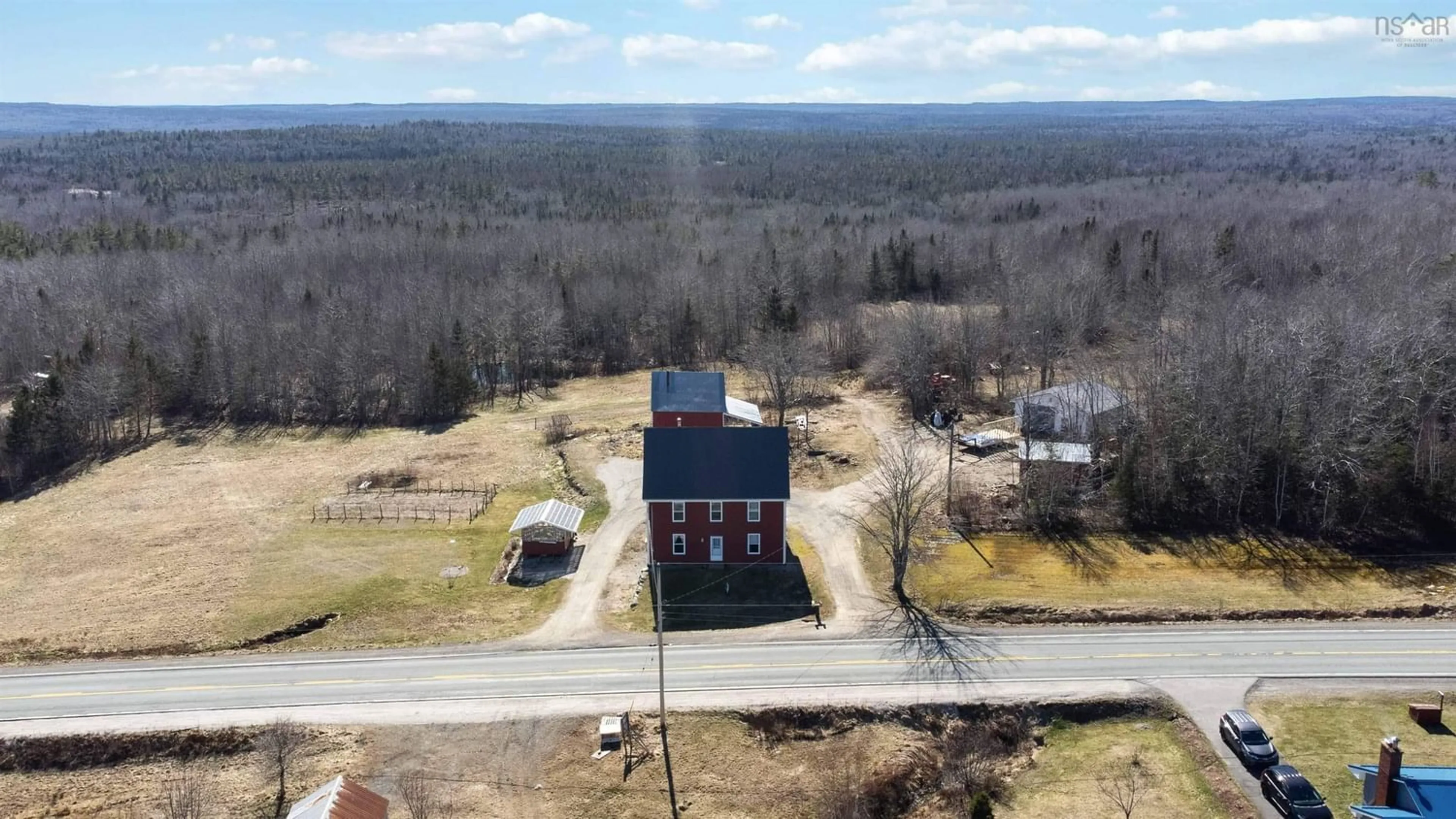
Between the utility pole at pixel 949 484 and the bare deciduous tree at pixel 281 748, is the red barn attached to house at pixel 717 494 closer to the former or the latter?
the utility pole at pixel 949 484

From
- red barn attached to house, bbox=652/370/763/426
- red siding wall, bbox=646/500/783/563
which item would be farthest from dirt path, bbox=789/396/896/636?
red barn attached to house, bbox=652/370/763/426

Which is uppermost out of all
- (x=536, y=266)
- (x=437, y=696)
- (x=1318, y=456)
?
(x=536, y=266)

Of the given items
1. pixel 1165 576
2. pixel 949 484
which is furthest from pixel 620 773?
pixel 1165 576

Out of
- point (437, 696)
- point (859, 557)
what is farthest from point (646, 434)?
point (437, 696)

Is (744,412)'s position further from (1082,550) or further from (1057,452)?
(1082,550)

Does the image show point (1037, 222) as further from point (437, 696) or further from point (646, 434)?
point (437, 696)

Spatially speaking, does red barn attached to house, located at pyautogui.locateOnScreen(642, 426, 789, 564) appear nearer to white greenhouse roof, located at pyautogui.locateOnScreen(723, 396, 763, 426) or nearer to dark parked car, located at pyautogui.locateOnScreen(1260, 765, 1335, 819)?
white greenhouse roof, located at pyautogui.locateOnScreen(723, 396, 763, 426)
